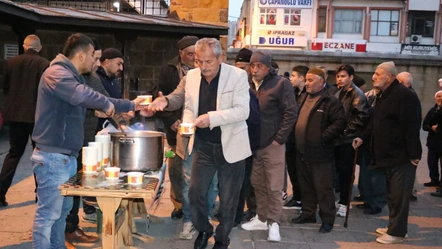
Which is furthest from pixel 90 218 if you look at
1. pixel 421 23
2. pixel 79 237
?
pixel 421 23

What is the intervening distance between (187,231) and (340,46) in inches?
1355

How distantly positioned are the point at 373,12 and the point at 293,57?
14.1m

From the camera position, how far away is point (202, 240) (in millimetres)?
4852

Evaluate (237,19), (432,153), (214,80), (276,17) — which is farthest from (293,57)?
(237,19)

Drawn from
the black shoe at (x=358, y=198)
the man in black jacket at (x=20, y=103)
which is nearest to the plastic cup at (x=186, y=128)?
the man in black jacket at (x=20, y=103)

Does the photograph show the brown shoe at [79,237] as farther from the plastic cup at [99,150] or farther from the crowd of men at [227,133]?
the plastic cup at [99,150]

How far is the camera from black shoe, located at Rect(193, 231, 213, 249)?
483 centimetres

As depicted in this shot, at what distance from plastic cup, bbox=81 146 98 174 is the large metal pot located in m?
0.18

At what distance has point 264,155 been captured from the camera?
5.35 meters

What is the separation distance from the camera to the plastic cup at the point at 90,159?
3785 millimetres

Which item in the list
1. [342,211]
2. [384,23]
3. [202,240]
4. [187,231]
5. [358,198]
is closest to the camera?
[202,240]

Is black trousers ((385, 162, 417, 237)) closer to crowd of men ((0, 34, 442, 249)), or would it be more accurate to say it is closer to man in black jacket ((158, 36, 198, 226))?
crowd of men ((0, 34, 442, 249))

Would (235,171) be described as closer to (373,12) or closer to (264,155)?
(264,155)

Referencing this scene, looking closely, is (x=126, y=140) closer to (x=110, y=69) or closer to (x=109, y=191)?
(x=109, y=191)
